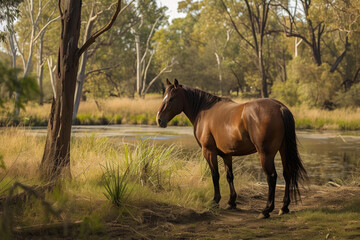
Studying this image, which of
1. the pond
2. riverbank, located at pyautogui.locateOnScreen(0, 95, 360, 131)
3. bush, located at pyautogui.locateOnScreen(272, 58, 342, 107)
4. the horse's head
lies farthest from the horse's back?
bush, located at pyautogui.locateOnScreen(272, 58, 342, 107)

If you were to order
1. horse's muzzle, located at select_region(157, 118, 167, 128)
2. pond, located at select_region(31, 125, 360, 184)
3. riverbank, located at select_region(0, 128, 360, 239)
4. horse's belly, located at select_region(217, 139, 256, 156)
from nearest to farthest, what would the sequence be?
riverbank, located at select_region(0, 128, 360, 239) → horse's belly, located at select_region(217, 139, 256, 156) → horse's muzzle, located at select_region(157, 118, 167, 128) → pond, located at select_region(31, 125, 360, 184)

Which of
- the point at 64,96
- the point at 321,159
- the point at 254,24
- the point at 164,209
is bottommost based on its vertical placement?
the point at 321,159

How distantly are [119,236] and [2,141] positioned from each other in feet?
18.7

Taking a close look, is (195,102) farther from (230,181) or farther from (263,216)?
(263,216)

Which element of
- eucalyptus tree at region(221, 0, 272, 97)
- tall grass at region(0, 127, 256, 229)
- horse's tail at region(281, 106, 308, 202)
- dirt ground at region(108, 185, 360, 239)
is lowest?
dirt ground at region(108, 185, 360, 239)

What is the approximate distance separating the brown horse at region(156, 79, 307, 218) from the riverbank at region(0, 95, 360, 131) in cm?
1666

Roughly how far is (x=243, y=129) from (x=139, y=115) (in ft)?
75.0

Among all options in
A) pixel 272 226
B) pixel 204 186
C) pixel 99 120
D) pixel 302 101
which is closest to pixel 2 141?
pixel 204 186

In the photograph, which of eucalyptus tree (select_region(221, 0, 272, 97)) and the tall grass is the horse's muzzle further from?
eucalyptus tree (select_region(221, 0, 272, 97))

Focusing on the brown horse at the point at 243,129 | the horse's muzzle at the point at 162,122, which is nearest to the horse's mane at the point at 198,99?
the brown horse at the point at 243,129

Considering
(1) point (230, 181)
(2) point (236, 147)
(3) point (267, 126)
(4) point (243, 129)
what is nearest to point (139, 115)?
(1) point (230, 181)

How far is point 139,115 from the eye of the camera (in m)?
28.2

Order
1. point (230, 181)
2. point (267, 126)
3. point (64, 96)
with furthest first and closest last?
point (64, 96), point (230, 181), point (267, 126)

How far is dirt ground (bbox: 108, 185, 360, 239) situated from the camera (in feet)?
15.6
